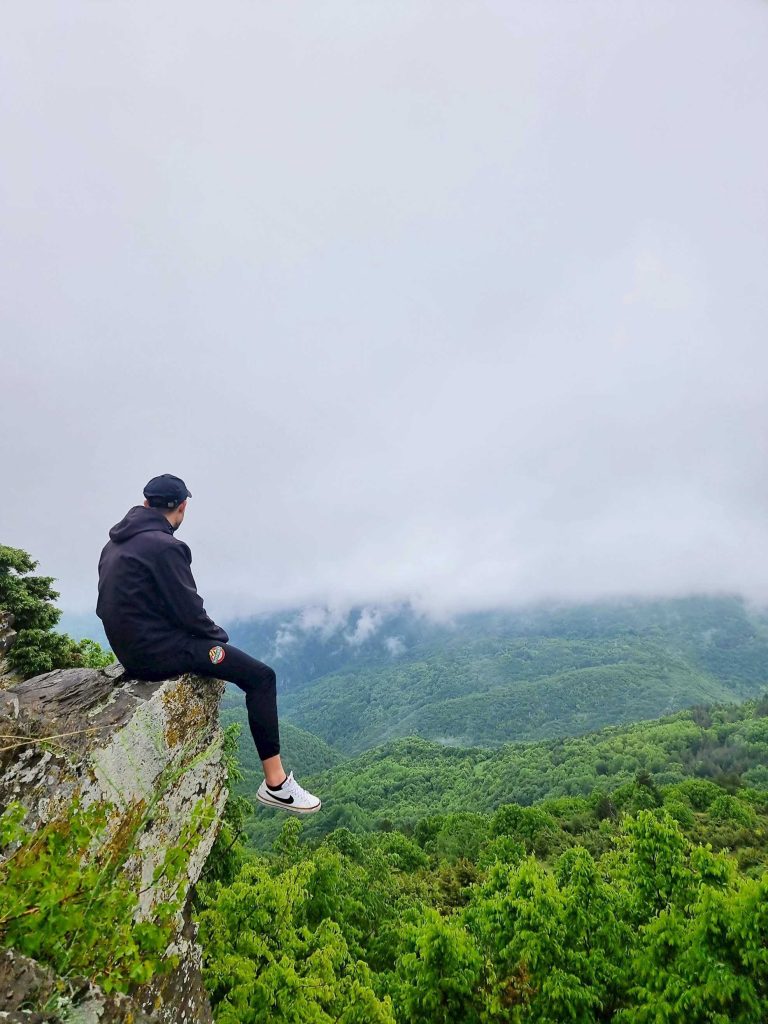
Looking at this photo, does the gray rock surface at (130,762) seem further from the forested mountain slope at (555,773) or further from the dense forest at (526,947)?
the forested mountain slope at (555,773)

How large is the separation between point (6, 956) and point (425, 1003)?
1566 centimetres

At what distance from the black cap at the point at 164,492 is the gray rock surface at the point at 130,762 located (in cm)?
199

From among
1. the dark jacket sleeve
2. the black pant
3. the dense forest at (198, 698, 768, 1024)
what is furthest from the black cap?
the dense forest at (198, 698, 768, 1024)

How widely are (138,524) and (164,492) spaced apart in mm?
484

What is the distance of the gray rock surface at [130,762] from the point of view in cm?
440

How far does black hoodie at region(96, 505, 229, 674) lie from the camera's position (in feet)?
16.6

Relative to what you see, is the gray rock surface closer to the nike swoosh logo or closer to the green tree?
the nike swoosh logo

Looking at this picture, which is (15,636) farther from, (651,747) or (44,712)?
(651,747)

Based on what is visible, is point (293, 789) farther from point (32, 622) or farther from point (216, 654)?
point (32, 622)

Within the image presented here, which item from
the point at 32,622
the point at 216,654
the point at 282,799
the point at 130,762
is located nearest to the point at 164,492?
the point at 216,654

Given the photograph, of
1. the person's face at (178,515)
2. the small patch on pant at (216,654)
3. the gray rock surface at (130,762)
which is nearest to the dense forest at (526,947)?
the gray rock surface at (130,762)

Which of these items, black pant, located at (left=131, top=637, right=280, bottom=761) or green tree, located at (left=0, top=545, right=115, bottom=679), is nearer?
black pant, located at (left=131, top=637, right=280, bottom=761)

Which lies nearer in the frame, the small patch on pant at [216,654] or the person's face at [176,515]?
the small patch on pant at [216,654]

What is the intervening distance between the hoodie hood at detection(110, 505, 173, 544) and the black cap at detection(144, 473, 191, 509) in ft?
0.39
